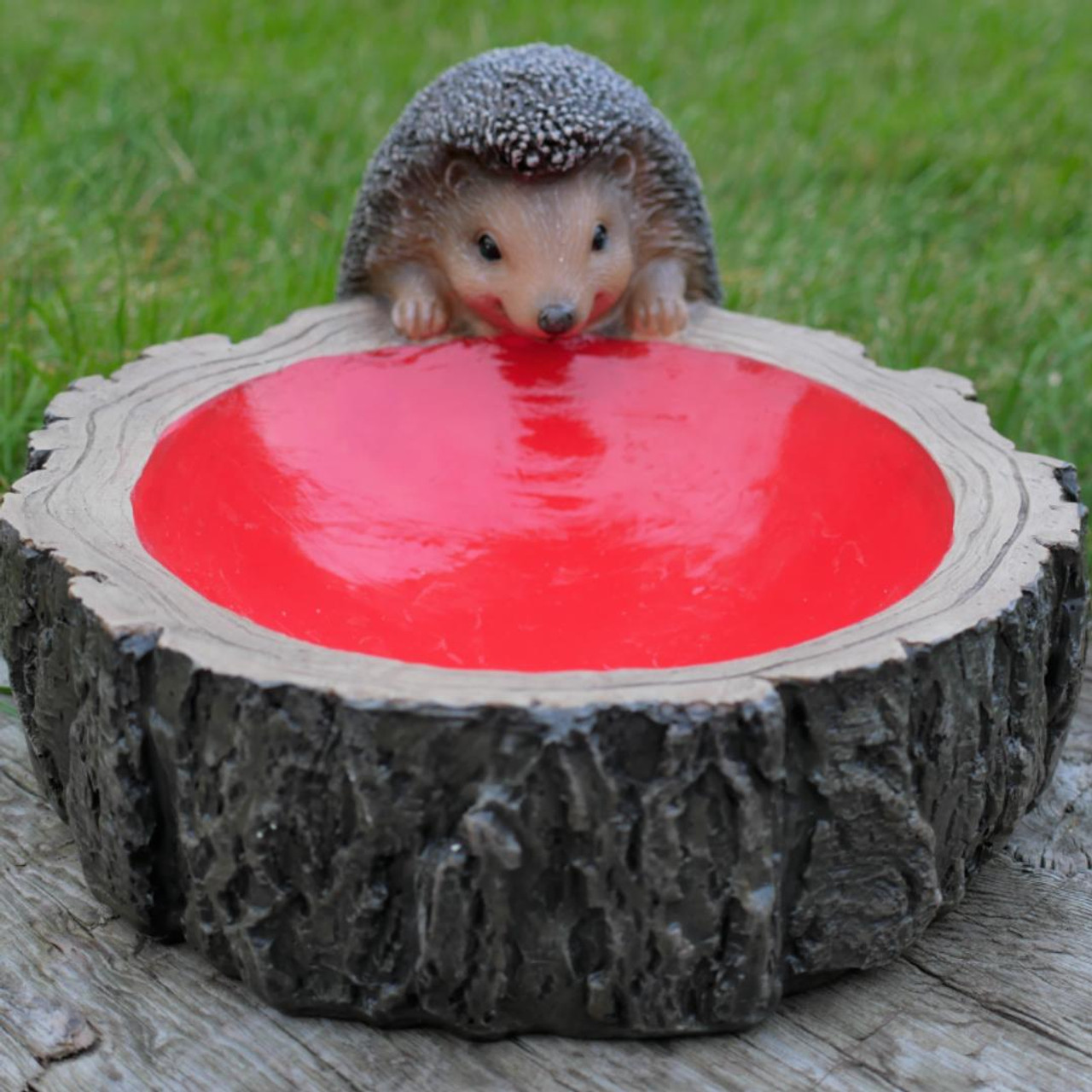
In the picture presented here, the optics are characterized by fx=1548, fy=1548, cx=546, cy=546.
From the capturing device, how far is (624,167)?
2.26 m

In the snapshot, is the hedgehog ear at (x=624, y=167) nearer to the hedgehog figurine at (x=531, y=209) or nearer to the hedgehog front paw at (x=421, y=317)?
the hedgehog figurine at (x=531, y=209)

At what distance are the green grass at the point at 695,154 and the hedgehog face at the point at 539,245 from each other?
2.93 feet

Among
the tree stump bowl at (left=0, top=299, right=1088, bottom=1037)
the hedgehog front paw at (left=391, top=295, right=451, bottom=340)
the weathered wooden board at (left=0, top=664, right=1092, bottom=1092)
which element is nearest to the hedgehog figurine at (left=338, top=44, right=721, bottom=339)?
the hedgehog front paw at (left=391, top=295, right=451, bottom=340)

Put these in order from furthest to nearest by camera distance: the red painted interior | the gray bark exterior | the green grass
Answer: the green grass → the red painted interior → the gray bark exterior

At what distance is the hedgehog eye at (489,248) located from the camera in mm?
2213

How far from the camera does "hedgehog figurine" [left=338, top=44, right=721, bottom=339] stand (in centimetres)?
213

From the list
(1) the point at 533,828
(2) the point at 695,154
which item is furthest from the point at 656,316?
(2) the point at 695,154

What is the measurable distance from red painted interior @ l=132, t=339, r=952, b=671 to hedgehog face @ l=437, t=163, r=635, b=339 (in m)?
0.13

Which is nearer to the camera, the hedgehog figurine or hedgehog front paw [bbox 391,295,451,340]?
the hedgehog figurine

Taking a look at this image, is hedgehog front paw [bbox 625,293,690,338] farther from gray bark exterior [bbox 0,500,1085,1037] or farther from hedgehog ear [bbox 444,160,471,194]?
gray bark exterior [bbox 0,500,1085,1037]

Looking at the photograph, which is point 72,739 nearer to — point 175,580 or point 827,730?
point 175,580

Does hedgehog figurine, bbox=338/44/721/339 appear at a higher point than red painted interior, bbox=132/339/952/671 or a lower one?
higher

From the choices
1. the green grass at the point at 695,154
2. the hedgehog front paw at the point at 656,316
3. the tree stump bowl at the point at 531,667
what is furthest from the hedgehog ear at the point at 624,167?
the green grass at the point at 695,154

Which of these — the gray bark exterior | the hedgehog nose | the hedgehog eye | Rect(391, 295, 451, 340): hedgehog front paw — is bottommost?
the gray bark exterior
